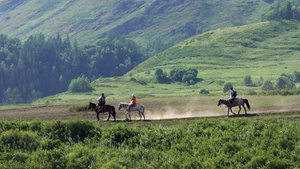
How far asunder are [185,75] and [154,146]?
152 meters

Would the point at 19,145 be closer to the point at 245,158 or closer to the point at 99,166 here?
the point at 99,166

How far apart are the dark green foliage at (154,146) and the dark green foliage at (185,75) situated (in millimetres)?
145256

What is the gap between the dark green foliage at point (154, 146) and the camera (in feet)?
99.9

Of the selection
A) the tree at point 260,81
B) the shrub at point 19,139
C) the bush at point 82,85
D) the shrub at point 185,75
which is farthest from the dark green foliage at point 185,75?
the shrub at point 19,139

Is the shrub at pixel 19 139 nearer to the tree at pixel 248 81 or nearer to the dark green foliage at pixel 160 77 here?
the tree at pixel 248 81

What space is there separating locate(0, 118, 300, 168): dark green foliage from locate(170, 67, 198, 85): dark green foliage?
14526 cm

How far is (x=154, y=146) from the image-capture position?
115ft

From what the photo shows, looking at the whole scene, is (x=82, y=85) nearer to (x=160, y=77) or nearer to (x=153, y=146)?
(x=160, y=77)

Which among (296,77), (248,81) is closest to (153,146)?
(248,81)

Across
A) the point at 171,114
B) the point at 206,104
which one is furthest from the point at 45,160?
the point at 206,104

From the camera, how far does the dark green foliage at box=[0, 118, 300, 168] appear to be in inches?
1199

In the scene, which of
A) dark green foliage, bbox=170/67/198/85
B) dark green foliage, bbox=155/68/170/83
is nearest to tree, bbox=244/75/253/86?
dark green foliage, bbox=170/67/198/85

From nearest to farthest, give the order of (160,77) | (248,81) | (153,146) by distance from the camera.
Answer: (153,146), (248,81), (160,77)

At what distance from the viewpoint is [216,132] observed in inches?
1409
